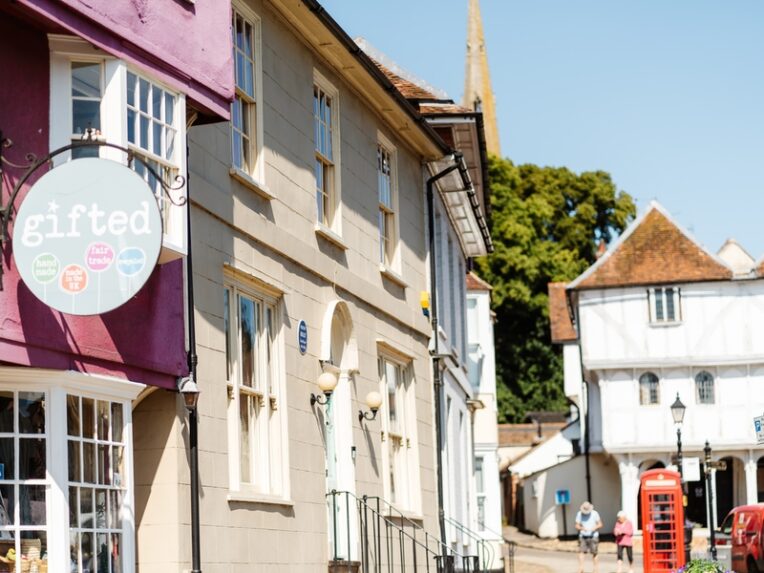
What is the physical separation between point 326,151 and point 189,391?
636 centimetres

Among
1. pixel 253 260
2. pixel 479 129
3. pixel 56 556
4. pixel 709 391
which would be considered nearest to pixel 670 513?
pixel 479 129

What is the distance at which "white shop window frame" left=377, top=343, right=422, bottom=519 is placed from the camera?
19453 millimetres

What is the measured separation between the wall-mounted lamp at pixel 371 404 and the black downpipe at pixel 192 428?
5523mm

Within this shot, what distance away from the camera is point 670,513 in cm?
3516

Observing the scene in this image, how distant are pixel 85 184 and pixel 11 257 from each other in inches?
29.0

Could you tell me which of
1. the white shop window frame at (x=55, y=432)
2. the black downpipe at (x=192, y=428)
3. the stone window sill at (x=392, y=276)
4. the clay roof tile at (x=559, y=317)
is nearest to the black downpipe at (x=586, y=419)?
the clay roof tile at (x=559, y=317)

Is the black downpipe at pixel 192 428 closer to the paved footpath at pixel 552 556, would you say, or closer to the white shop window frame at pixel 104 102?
the white shop window frame at pixel 104 102

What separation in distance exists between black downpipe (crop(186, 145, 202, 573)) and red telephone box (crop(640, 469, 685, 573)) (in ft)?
79.3

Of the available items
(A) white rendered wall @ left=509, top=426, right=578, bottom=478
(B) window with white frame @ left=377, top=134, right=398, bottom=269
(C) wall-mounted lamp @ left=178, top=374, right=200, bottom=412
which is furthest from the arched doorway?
(A) white rendered wall @ left=509, top=426, right=578, bottom=478

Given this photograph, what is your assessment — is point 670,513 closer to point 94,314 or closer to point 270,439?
point 270,439

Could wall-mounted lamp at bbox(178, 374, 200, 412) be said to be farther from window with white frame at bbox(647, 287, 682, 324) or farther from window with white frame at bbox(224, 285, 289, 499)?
window with white frame at bbox(647, 287, 682, 324)

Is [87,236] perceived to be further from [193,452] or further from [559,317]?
[559,317]

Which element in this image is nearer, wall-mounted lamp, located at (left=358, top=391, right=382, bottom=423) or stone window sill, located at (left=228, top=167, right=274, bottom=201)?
stone window sill, located at (left=228, top=167, right=274, bottom=201)

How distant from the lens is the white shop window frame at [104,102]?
35.5 ft
